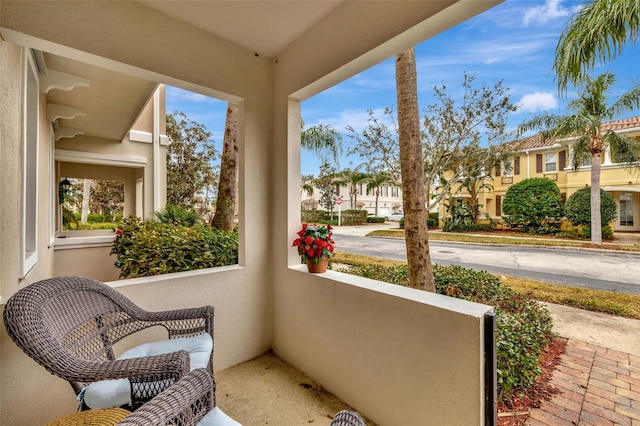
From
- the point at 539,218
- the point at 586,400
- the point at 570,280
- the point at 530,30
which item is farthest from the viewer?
the point at 539,218

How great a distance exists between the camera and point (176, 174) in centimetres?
829

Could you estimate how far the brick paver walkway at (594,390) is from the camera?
5.58ft

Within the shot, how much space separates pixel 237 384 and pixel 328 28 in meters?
2.81

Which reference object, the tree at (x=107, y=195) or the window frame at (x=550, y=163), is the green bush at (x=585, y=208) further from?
the tree at (x=107, y=195)

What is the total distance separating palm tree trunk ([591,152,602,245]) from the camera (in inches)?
146

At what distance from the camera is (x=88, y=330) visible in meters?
1.51

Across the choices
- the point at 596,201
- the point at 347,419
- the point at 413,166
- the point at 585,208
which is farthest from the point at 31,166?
the point at 585,208

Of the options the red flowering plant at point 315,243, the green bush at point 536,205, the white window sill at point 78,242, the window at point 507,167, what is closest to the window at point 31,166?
the red flowering plant at point 315,243

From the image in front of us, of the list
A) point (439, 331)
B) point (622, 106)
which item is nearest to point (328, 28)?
point (439, 331)

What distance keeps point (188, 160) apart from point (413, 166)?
311 inches

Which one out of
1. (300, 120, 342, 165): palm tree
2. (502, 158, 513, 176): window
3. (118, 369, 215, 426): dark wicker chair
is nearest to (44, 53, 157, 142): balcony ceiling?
(118, 369, 215, 426): dark wicker chair

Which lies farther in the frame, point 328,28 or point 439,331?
point 328,28

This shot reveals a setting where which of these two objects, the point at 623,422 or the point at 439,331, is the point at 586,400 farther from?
the point at 439,331

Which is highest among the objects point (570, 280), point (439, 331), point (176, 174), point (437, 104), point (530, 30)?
point (437, 104)
